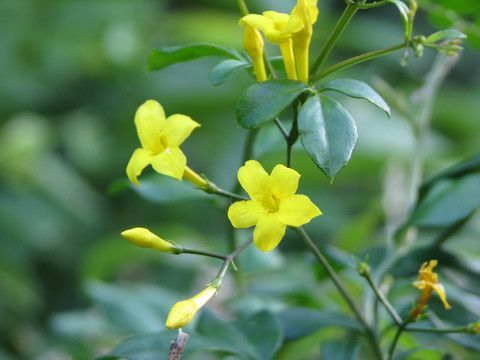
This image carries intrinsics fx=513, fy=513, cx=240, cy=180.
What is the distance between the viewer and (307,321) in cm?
61

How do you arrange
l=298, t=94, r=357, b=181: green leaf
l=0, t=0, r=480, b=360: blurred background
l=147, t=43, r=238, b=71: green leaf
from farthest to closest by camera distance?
l=0, t=0, r=480, b=360: blurred background → l=147, t=43, r=238, b=71: green leaf → l=298, t=94, r=357, b=181: green leaf

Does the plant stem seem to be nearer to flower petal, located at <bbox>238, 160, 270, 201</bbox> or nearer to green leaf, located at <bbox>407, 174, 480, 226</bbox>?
flower petal, located at <bbox>238, 160, 270, 201</bbox>

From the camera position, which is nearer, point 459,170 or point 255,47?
point 255,47

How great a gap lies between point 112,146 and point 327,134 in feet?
5.36

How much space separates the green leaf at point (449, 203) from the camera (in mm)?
584

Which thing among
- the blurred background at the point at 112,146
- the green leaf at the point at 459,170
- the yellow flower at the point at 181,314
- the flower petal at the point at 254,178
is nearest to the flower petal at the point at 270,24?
the flower petal at the point at 254,178

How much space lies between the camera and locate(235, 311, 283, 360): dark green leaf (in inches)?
21.5

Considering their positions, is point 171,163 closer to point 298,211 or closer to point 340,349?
point 298,211

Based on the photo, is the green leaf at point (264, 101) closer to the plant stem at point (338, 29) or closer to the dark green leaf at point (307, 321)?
the plant stem at point (338, 29)

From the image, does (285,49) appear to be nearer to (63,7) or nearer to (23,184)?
(23,184)

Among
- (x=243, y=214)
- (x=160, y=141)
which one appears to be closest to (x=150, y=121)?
(x=160, y=141)

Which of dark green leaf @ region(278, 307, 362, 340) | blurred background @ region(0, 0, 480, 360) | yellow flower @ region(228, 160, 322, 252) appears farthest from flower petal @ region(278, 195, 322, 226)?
blurred background @ region(0, 0, 480, 360)

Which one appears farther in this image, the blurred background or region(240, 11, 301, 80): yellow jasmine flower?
the blurred background

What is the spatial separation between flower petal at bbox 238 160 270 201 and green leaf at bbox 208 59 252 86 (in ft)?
0.29
